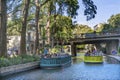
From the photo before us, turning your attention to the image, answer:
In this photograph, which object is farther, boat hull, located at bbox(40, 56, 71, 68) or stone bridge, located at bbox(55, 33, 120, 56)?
stone bridge, located at bbox(55, 33, 120, 56)

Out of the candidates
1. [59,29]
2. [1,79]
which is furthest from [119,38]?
[1,79]

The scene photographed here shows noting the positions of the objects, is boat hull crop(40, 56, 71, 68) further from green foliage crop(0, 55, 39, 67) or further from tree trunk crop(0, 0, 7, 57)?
tree trunk crop(0, 0, 7, 57)

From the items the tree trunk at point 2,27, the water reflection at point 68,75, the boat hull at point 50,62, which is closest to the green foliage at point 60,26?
the boat hull at point 50,62

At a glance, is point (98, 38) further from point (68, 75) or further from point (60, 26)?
point (68, 75)

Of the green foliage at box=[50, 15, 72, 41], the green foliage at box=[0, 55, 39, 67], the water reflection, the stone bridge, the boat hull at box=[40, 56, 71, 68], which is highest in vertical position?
the green foliage at box=[50, 15, 72, 41]

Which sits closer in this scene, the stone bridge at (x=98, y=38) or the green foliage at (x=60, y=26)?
the green foliage at (x=60, y=26)

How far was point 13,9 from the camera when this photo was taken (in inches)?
2247

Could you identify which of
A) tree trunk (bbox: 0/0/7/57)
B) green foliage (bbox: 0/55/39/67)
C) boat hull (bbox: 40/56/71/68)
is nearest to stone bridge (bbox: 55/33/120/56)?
boat hull (bbox: 40/56/71/68)

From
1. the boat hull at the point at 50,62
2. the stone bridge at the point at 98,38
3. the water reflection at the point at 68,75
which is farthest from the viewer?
the stone bridge at the point at 98,38

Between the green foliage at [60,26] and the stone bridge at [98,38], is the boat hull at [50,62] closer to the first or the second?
the green foliage at [60,26]

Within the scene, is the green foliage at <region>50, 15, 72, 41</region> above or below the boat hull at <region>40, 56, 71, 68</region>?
above

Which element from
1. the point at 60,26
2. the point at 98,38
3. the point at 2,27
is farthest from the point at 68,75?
the point at 98,38

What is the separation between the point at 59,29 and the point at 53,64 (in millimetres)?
28845

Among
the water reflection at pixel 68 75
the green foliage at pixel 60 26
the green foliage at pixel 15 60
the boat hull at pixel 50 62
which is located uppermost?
the green foliage at pixel 60 26
